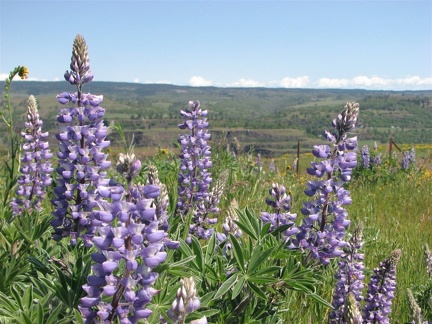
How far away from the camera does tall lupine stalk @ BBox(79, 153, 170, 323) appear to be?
4.25 ft

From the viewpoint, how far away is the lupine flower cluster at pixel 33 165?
12.2 ft

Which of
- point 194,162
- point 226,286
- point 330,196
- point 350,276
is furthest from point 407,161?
point 226,286

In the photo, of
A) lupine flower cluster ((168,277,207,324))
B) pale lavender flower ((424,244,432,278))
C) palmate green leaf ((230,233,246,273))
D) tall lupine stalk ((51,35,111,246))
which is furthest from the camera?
pale lavender flower ((424,244,432,278))

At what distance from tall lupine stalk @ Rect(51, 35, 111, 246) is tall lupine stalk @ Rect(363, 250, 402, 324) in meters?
1.51

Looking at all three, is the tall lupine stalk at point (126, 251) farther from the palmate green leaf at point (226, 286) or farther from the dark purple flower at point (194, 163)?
the dark purple flower at point (194, 163)

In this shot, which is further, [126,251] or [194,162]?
[194,162]

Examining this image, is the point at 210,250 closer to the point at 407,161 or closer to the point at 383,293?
the point at 383,293

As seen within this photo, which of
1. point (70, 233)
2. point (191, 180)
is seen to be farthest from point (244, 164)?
point (70, 233)

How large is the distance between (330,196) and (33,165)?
2.49 metres

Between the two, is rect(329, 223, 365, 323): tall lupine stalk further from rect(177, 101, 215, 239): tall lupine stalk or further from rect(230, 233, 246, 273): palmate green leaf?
rect(177, 101, 215, 239): tall lupine stalk

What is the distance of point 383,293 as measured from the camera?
2516 millimetres

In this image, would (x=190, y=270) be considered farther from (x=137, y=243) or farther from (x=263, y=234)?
(x=137, y=243)

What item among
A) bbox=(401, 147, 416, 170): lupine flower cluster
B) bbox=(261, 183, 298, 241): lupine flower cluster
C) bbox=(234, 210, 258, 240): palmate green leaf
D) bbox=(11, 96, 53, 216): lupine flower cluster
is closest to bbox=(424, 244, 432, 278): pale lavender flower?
bbox=(261, 183, 298, 241): lupine flower cluster

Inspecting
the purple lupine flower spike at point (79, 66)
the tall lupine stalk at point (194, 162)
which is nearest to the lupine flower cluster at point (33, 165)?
the tall lupine stalk at point (194, 162)
